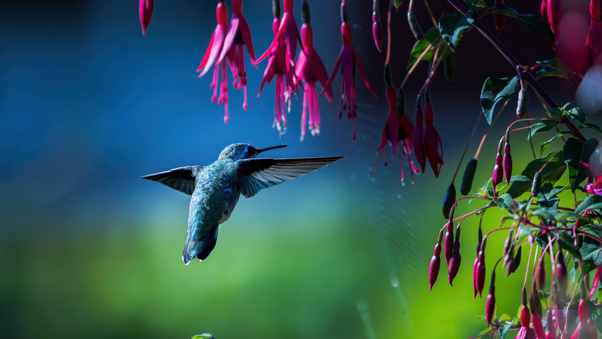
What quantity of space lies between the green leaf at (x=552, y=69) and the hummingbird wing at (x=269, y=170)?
0.24m

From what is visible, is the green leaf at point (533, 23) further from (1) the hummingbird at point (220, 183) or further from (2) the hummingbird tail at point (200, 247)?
(2) the hummingbird tail at point (200, 247)

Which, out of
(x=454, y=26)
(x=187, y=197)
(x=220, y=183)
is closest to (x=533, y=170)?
(x=454, y=26)

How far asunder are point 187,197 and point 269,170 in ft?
4.41

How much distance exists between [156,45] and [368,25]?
3.18 feet

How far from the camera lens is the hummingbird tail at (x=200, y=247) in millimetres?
747

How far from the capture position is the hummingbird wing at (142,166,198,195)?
84 cm

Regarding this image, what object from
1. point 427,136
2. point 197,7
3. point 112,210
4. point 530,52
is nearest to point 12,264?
point 112,210

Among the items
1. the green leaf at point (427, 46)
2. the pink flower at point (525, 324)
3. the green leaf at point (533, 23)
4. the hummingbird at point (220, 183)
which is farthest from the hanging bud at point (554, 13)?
the hummingbird at point (220, 183)

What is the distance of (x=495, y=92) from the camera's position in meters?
0.51

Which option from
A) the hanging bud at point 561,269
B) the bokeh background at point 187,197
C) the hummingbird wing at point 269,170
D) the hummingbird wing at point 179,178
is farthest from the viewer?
the bokeh background at point 187,197

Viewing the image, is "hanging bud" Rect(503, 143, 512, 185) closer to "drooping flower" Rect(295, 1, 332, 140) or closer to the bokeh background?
"drooping flower" Rect(295, 1, 332, 140)

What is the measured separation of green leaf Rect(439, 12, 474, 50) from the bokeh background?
1103mm

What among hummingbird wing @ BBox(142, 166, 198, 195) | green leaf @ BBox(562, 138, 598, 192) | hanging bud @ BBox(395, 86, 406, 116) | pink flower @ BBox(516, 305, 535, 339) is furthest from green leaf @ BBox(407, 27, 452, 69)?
hummingbird wing @ BBox(142, 166, 198, 195)

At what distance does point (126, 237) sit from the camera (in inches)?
93.8
